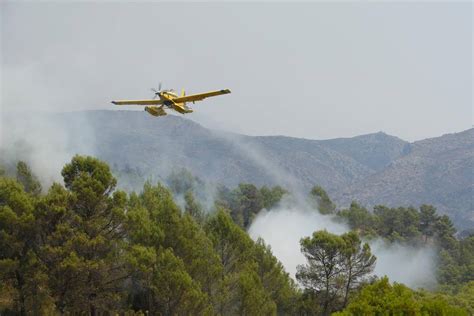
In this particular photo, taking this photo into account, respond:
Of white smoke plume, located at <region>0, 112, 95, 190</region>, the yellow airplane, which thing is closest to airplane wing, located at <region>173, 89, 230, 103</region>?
the yellow airplane

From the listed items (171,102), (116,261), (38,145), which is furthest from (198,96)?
(38,145)

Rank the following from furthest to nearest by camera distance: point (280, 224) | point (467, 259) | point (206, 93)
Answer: point (280, 224) < point (467, 259) < point (206, 93)

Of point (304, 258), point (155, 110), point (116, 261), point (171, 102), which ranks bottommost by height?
point (116, 261)

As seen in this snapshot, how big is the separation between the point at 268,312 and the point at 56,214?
605 inches

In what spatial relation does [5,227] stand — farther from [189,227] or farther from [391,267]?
[391,267]

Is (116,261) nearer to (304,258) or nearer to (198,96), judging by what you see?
(198,96)

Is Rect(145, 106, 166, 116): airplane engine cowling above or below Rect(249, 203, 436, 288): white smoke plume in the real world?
above

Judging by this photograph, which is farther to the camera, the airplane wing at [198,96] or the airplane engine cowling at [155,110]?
the airplane engine cowling at [155,110]

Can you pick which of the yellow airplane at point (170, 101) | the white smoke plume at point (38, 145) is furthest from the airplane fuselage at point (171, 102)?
the white smoke plume at point (38, 145)

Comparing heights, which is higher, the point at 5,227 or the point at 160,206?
the point at 160,206

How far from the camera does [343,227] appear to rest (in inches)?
3814

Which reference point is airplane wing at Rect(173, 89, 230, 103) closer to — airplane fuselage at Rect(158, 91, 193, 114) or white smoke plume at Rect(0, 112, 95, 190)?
airplane fuselage at Rect(158, 91, 193, 114)

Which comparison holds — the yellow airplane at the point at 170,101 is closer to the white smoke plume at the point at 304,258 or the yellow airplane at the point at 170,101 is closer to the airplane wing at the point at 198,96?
the airplane wing at the point at 198,96

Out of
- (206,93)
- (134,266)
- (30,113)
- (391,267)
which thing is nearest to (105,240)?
(134,266)
